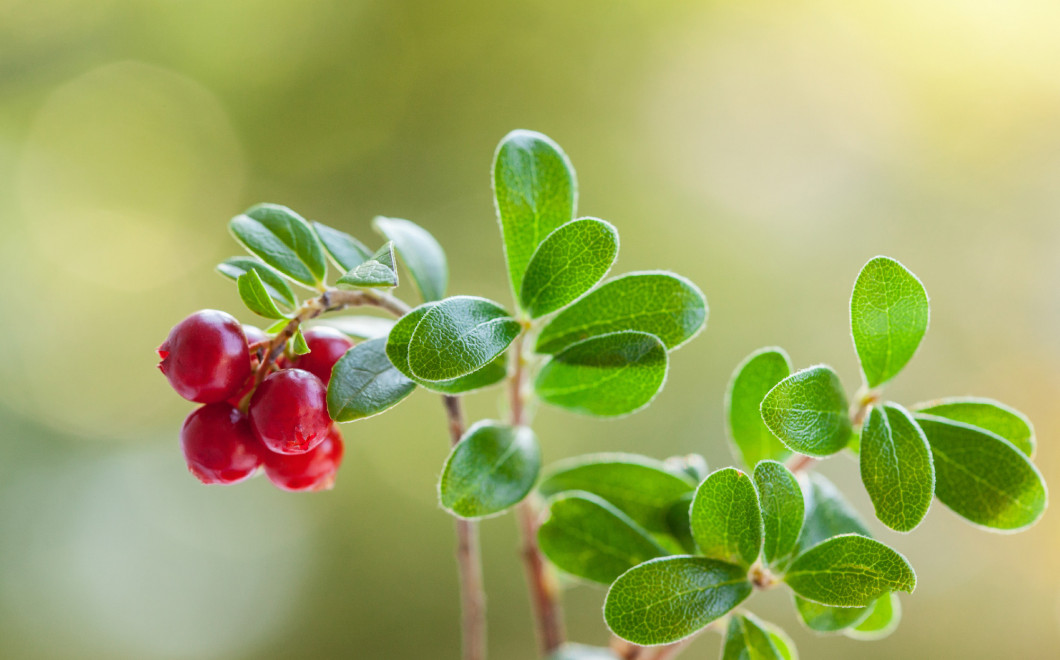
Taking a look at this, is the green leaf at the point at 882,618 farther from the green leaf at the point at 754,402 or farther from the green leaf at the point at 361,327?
the green leaf at the point at 361,327

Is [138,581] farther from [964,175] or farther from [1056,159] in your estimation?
[1056,159]

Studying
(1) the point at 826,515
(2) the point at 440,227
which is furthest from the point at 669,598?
(2) the point at 440,227

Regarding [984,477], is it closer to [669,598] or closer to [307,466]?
[669,598]

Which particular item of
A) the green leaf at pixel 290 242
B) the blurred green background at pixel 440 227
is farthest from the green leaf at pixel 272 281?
the blurred green background at pixel 440 227

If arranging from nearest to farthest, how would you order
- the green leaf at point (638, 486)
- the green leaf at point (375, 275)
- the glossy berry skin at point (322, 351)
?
1. the green leaf at point (375, 275)
2. the glossy berry skin at point (322, 351)
3. the green leaf at point (638, 486)

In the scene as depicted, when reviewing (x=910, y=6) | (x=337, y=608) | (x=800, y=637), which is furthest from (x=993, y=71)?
(x=337, y=608)

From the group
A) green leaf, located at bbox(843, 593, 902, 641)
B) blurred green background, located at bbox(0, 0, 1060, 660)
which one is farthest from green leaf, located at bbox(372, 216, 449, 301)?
blurred green background, located at bbox(0, 0, 1060, 660)

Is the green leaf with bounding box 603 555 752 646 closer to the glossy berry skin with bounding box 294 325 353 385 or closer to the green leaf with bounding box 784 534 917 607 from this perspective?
the green leaf with bounding box 784 534 917 607
